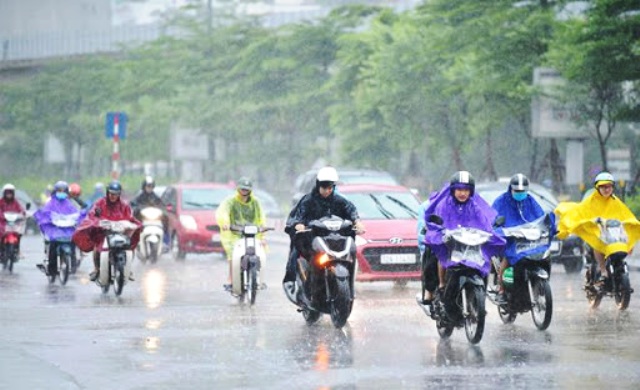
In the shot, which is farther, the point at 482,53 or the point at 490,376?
the point at 482,53

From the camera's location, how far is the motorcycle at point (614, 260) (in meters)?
19.0

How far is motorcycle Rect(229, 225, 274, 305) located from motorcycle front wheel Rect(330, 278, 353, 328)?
3741mm

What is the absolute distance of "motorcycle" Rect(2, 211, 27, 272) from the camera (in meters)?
29.4

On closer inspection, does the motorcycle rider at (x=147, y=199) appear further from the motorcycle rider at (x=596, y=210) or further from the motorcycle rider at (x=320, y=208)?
the motorcycle rider at (x=320, y=208)

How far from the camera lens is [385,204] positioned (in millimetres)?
24641

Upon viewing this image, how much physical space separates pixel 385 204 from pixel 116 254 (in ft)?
14.4

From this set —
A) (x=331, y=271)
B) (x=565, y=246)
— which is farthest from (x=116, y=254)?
(x=565, y=246)

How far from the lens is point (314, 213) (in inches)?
684

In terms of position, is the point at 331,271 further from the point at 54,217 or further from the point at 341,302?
the point at 54,217

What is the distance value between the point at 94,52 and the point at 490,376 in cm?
7912

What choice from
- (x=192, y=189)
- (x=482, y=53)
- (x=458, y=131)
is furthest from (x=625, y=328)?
(x=458, y=131)

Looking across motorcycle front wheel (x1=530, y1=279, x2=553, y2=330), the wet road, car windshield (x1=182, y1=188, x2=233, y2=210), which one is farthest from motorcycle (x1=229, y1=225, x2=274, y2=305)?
car windshield (x1=182, y1=188, x2=233, y2=210)

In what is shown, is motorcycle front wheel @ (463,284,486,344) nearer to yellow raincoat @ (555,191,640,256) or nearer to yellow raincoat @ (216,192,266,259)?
yellow raincoat @ (555,191,640,256)

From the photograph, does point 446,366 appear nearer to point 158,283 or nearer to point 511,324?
point 511,324
